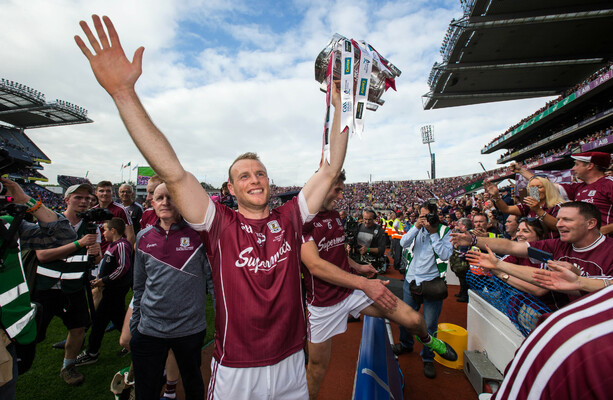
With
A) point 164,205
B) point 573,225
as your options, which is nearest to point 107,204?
point 164,205

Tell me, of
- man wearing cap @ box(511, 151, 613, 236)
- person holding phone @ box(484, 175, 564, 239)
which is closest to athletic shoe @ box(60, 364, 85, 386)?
person holding phone @ box(484, 175, 564, 239)

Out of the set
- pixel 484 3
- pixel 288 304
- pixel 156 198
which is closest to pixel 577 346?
pixel 288 304

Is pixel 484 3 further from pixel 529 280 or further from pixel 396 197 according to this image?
pixel 396 197

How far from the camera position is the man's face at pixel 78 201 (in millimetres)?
3729

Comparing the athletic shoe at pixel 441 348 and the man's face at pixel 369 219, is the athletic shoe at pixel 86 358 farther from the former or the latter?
the man's face at pixel 369 219

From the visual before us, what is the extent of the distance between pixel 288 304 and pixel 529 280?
232 centimetres

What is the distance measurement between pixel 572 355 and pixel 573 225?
2646 mm

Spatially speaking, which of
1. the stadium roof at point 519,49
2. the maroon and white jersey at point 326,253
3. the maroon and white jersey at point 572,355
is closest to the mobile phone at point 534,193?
the maroon and white jersey at point 326,253

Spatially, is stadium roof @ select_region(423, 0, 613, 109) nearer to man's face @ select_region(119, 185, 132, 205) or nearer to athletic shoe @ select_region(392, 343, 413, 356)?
athletic shoe @ select_region(392, 343, 413, 356)

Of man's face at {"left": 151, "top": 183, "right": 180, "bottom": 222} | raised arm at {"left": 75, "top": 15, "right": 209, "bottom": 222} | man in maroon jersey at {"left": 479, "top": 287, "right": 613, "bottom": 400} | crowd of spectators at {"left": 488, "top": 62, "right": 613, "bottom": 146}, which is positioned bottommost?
man in maroon jersey at {"left": 479, "top": 287, "right": 613, "bottom": 400}

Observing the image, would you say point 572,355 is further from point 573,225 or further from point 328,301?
point 573,225

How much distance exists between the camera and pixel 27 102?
113 ft

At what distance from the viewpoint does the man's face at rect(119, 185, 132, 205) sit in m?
5.51

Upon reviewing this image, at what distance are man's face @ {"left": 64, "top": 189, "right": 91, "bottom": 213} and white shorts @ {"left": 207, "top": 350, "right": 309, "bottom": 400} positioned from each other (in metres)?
3.43
